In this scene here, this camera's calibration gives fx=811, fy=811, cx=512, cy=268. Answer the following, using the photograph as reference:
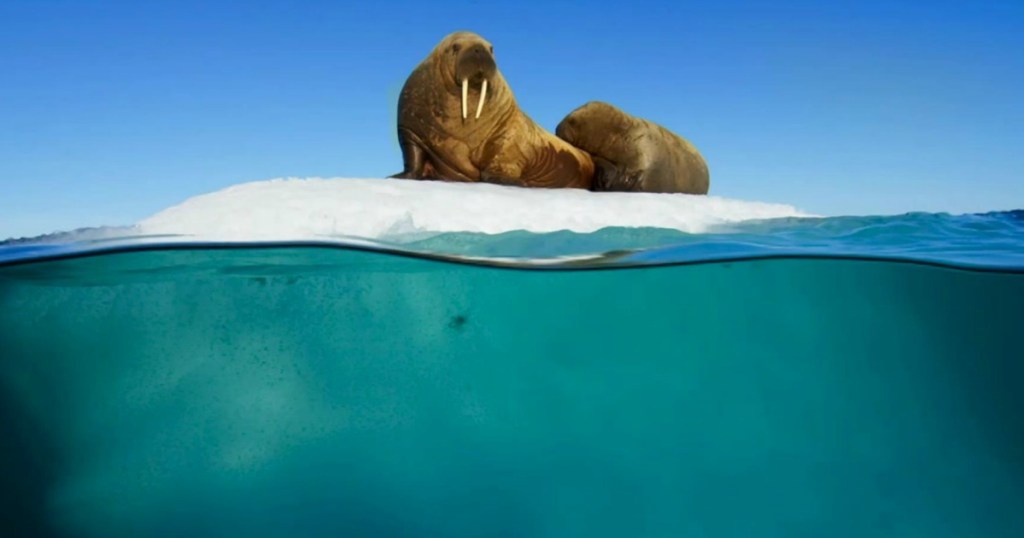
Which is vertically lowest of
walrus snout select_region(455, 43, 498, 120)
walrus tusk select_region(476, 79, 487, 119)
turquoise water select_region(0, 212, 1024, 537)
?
turquoise water select_region(0, 212, 1024, 537)

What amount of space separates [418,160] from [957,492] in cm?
714

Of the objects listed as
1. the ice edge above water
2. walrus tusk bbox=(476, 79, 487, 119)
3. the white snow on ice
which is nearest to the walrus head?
walrus tusk bbox=(476, 79, 487, 119)

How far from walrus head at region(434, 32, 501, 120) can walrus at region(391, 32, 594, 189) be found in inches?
0.5

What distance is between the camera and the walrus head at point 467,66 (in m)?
9.93

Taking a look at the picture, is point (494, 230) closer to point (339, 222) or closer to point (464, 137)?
point (339, 222)

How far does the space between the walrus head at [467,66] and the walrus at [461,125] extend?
1cm

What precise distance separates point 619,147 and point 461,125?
9.34 ft

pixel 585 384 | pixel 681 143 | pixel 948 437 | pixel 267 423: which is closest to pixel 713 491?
pixel 585 384

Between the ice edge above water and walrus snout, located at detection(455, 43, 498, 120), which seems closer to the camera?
the ice edge above water

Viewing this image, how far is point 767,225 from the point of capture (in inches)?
325

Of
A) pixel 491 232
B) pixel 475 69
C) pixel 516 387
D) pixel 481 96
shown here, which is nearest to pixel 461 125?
pixel 481 96

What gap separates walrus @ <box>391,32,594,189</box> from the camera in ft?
33.6

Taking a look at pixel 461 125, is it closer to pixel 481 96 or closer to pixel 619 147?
pixel 481 96

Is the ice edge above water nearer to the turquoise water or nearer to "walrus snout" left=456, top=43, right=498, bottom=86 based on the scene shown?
the turquoise water
